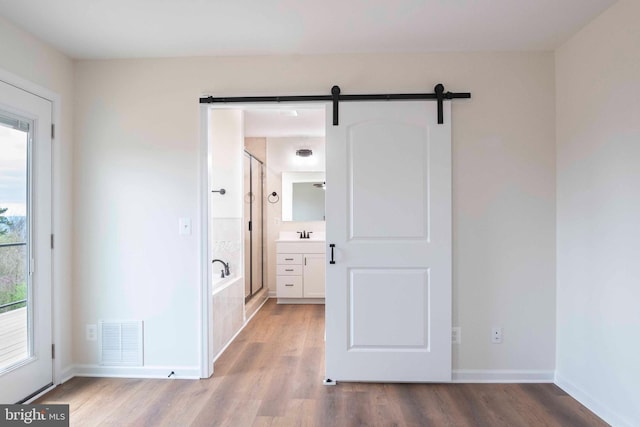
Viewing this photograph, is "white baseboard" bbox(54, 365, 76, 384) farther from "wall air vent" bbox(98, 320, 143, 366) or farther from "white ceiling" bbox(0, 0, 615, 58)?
"white ceiling" bbox(0, 0, 615, 58)

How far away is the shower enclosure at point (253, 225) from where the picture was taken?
4.55 meters

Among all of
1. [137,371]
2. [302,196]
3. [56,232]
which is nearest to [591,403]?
[137,371]

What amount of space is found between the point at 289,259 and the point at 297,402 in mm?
2697

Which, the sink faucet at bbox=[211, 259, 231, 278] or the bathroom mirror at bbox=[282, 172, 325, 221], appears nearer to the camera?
the sink faucet at bbox=[211, 259, 231, 278]

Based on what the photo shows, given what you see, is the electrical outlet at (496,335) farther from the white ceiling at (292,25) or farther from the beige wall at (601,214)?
the white ceiling at (292,25)

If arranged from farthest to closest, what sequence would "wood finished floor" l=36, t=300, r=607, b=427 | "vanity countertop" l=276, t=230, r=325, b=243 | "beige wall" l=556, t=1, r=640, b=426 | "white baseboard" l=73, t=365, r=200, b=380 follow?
"vanity countertop" l=276, t=230, r=325, b=243 → "white baseboard" l=73, t=365, r=200, b=380 → "wood finished floor" l=36, t=300, r=607, b=427 → "beige wall" l=556, t=1, r=640, b=426

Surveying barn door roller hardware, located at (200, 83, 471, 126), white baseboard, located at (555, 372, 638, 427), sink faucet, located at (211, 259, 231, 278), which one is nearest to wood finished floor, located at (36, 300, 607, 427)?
white baseboard, located at (555, 372, 638, 427)

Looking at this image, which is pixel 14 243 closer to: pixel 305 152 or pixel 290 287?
pixel 290 287

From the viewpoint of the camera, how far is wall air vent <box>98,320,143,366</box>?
2.71m

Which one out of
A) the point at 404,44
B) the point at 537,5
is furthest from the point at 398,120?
the point at 537,5

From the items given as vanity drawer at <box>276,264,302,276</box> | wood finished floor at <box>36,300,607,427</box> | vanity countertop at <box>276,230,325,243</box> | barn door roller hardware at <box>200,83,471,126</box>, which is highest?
barn door roller hardware at <box>200,83,471,126</box>

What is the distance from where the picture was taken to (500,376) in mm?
2605

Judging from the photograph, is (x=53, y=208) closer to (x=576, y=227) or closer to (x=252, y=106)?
(x=252, y=106)

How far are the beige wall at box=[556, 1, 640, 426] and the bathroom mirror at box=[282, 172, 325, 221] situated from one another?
3.33m
